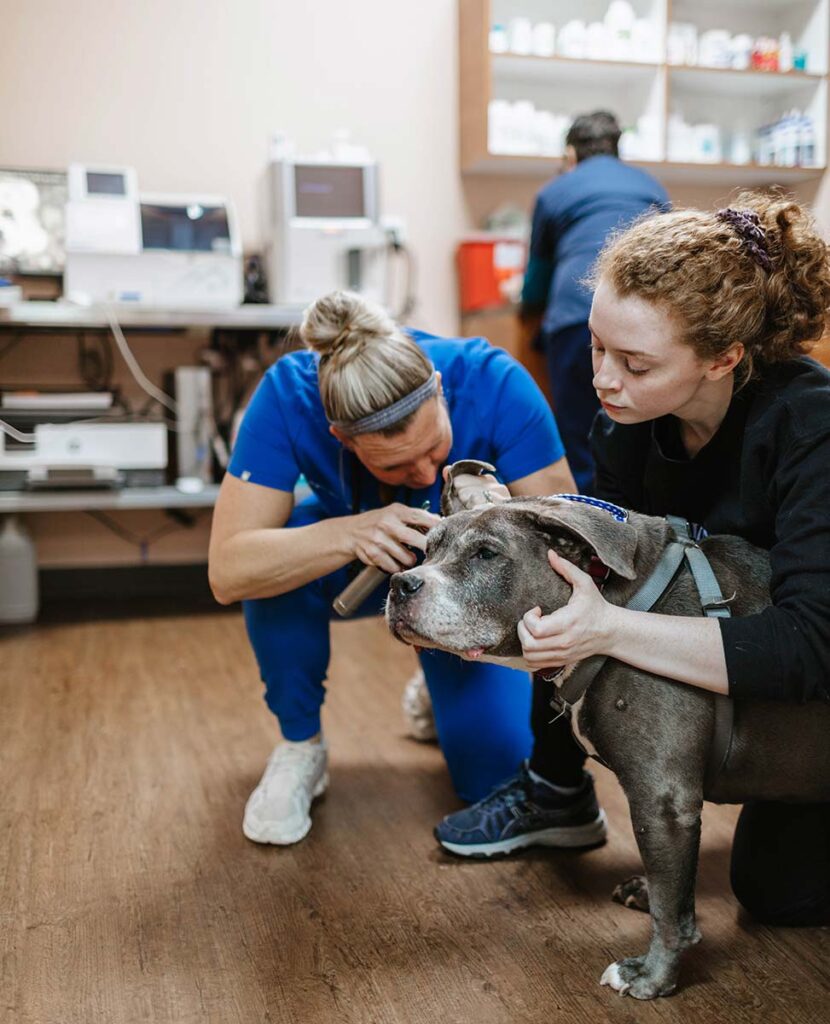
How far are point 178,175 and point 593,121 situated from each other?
1.59 metres

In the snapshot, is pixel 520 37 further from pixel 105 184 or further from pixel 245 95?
pixel 105 184

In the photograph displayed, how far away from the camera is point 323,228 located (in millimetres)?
3539

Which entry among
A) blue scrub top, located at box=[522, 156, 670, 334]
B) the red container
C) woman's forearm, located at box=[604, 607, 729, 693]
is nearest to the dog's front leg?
woman's forearm, located at box=[604, 607, 729, 693]

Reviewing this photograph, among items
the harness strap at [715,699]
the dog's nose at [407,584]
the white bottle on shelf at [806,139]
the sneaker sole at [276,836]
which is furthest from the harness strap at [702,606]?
the white bottle on shelf at [806,139]

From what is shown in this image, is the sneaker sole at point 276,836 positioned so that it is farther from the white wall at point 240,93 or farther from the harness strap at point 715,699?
the white wall at point 240,93

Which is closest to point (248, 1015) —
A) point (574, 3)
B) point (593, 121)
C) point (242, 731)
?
point (242, 731)

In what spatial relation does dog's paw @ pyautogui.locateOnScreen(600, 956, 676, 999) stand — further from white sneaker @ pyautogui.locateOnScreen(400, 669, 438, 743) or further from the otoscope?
white sneaker @ pyautogui.locateOnScreen(400, 669, 438, 743)

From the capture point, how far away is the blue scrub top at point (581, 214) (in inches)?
122

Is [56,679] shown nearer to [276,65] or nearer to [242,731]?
[242,731]

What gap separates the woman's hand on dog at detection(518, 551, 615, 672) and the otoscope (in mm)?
494

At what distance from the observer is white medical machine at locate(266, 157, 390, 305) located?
3533mm

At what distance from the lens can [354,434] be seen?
65.5 inches

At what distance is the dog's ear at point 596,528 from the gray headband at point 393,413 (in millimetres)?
350

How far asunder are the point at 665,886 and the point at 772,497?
52 cm
